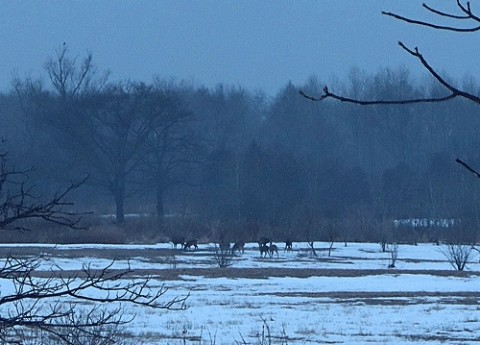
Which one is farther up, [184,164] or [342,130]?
[342,130]

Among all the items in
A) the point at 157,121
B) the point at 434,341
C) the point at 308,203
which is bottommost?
the point at 434,341

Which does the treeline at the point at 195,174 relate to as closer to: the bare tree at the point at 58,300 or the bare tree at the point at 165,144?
the bare tree at the point at 165,144

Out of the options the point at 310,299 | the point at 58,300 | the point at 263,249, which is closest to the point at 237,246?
the point at 263,249

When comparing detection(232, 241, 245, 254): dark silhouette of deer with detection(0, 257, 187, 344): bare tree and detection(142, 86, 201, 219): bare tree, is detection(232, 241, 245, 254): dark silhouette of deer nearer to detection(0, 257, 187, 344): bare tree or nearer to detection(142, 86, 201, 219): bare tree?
detection(142, 86, 201, 219): bare tree

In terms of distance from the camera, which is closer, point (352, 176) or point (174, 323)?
point (174, 323)

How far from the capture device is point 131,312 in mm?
23859

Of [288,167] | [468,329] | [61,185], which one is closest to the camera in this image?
[468,329]

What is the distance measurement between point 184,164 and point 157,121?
8477mm

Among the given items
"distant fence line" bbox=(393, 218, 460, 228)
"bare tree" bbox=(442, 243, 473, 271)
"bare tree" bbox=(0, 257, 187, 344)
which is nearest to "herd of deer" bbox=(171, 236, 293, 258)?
"bare tree" bbox=(442, 243, 473, 271)

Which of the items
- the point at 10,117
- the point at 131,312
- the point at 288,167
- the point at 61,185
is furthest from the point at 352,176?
the point at 131,312

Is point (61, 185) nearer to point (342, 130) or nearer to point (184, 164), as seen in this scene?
point (184, 164)

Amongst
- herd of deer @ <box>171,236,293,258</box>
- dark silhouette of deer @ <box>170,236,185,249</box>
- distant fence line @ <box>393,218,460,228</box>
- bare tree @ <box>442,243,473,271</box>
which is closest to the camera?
bare tree @ <box>442,243,473,271</box>

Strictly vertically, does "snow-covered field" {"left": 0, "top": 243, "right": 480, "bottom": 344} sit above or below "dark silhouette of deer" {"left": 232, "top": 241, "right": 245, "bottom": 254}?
below

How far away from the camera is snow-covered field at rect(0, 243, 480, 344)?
65.0 feet
